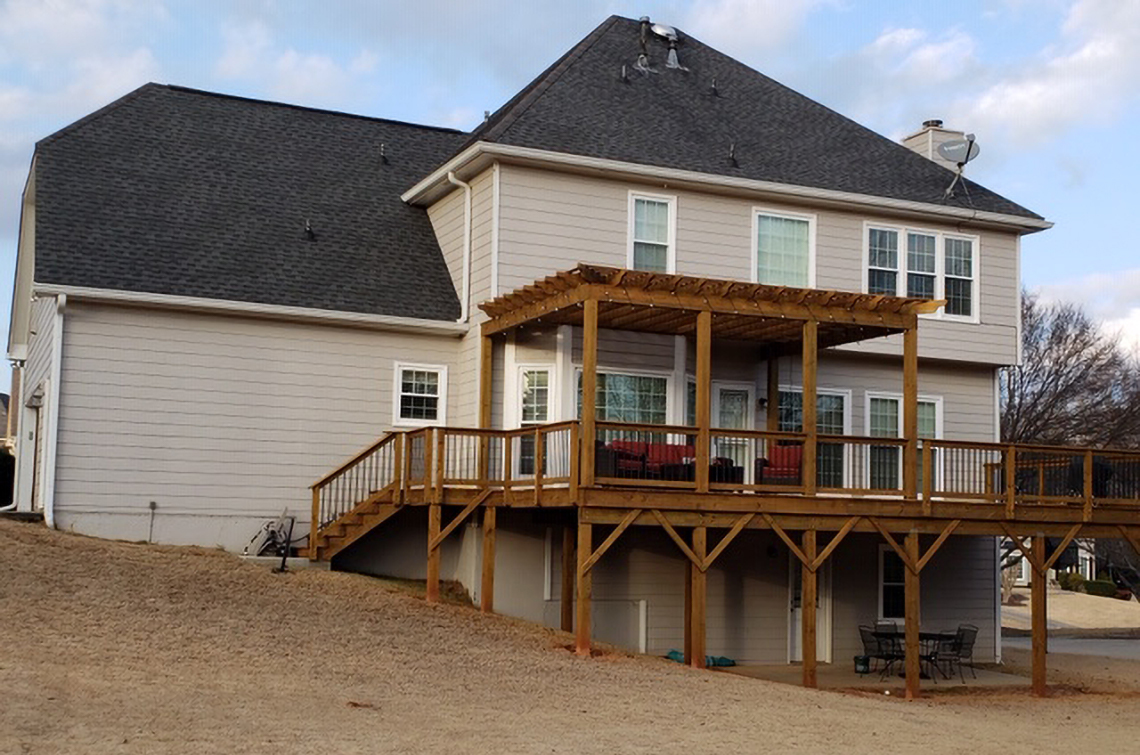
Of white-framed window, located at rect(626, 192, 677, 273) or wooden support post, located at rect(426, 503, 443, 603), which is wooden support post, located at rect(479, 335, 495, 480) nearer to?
wooden support post, located at rect(426, 503, 443, 603)

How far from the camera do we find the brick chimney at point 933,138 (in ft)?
85.8

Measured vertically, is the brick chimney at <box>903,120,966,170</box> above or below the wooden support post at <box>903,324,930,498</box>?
above

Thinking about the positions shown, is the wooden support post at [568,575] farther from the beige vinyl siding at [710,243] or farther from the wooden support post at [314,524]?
the beige vinyl siding at [710,243]

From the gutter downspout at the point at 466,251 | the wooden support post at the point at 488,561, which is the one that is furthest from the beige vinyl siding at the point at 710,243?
the wooden support post at the point at 488,561

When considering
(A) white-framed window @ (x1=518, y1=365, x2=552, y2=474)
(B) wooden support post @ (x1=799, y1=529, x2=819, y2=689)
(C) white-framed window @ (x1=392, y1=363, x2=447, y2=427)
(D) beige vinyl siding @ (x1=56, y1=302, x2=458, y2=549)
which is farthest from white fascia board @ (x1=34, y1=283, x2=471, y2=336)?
(B) wooden support post @ (x1=799, y1=529, x2=819, y2=689)

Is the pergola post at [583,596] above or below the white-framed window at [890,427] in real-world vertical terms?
below

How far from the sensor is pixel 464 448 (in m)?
21.4

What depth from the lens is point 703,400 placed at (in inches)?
720

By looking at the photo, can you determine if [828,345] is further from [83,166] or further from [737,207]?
[83,166]

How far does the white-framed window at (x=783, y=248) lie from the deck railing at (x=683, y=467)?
2832mm

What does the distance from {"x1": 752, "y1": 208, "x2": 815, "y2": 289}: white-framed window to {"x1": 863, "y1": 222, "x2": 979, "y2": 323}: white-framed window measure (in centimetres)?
106

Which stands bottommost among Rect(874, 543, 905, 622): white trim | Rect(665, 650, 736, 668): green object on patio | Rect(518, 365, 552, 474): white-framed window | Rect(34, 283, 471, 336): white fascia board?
Rect(665, 650, 736, 668): green object on patio

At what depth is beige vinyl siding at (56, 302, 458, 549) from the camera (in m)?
20.3

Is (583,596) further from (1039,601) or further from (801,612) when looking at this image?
(1039,601)
